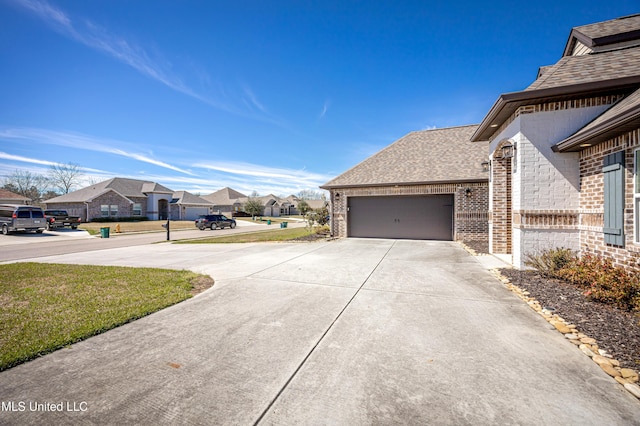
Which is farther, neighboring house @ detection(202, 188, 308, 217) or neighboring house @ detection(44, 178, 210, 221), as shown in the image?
neighboring house @ detection(202, 188, 308, 217)

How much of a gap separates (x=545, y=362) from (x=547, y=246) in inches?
200

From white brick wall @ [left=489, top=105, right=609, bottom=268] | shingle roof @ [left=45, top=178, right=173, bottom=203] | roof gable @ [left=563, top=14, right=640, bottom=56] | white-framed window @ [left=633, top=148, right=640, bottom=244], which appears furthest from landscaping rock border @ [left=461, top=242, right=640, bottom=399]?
shingle roof @ [left=45, top=178, right=173, bottom=203]

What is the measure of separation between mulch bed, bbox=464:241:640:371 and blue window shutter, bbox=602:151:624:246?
4.08ft

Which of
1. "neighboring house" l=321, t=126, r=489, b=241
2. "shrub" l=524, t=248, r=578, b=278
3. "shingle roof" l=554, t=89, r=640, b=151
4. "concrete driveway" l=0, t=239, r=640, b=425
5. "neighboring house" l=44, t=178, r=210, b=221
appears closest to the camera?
"concrete driveway" l=0, t=239, r=640, b=425

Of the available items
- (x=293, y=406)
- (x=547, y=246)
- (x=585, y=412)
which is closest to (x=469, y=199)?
(x=547, y=246)

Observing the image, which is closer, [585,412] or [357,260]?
[585,412]

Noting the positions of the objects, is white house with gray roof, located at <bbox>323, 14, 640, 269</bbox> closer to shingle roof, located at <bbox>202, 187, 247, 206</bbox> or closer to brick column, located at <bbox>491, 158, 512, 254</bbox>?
brick column, located at <bbox>491, 158, 512, 254</bbox>

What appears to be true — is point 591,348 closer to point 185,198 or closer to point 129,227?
point 129,227

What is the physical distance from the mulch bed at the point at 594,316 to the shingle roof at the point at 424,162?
8130 mm

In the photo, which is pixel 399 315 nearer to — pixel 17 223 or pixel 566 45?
pixel 566 45

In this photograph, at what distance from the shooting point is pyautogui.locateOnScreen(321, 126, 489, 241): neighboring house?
43.2 feet

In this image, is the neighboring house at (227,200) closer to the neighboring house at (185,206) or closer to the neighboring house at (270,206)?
the neighboring house at (270,206)

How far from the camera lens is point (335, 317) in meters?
4.32

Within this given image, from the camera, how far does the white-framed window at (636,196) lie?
500 centimetres
